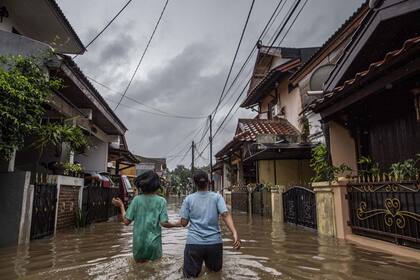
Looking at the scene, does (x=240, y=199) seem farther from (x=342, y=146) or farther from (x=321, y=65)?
(x=342, y=146)

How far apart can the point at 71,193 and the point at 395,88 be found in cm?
913

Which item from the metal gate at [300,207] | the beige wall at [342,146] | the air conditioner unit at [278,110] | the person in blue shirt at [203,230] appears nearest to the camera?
the person in blue shirt at [203,230]

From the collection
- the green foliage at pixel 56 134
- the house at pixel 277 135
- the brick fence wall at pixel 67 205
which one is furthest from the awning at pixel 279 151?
the green foliage at pixel 56 134

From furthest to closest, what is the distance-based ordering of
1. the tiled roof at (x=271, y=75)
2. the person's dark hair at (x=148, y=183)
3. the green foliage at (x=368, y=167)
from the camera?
the tiled roof at (x=271, y=75) → the green foliage at (x=368, y=167) → the person's dark hair at (x=148, y=183)

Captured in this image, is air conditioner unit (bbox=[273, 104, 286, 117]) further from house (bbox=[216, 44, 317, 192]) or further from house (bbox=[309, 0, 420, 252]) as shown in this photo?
house (bbox=[309, 0, 420, 252])

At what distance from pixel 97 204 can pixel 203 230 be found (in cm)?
1004

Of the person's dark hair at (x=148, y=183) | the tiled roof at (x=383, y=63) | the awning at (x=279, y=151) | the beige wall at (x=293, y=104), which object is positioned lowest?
the person's dark hair at (x=148, y=183)

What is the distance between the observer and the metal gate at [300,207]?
9.27 m

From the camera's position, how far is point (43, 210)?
8148 millimetres

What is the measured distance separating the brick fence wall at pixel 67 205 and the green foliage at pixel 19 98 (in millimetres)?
2853

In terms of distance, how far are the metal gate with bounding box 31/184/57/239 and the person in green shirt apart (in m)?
4.45

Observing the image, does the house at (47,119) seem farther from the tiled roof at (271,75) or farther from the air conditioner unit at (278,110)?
the air conditioner unit at (278,110)

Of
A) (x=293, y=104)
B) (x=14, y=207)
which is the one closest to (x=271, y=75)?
(x=293, y=104)

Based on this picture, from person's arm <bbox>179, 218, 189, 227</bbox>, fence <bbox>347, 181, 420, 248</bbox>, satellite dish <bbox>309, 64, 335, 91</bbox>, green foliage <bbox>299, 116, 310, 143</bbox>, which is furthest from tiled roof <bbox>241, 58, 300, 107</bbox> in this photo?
person's arm <bbox>179, 218, 189, 227</bbox>
